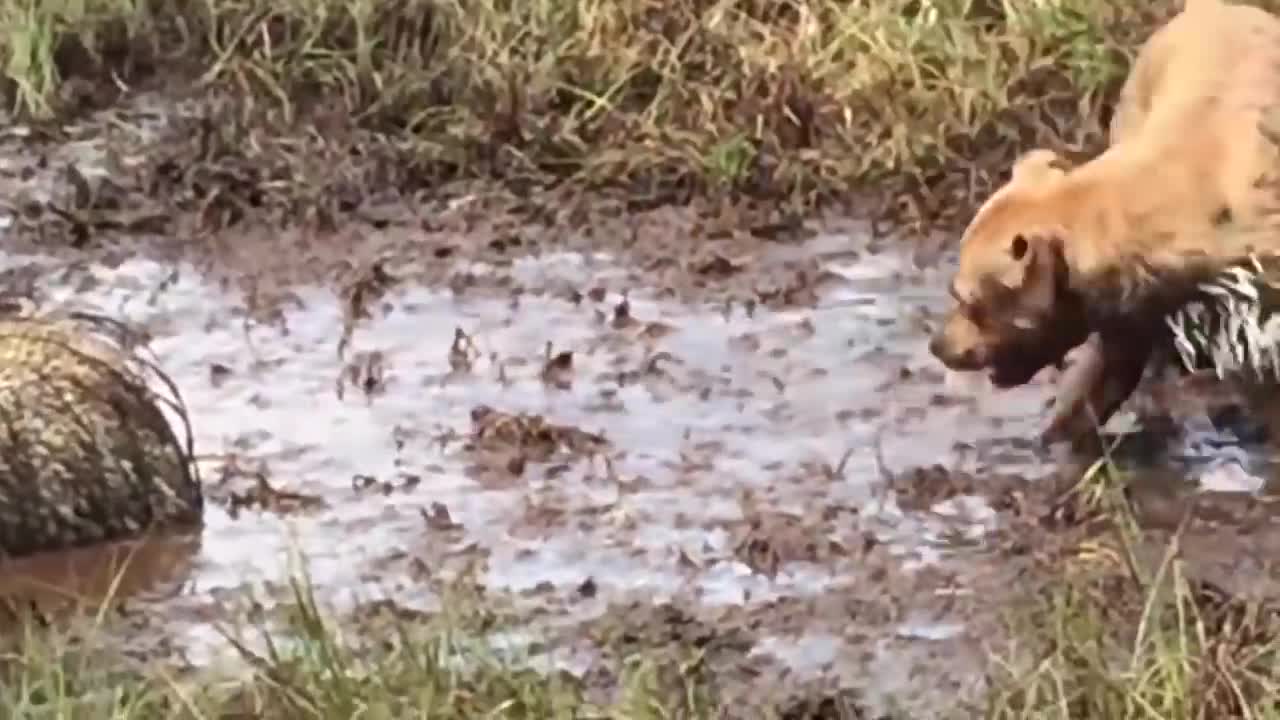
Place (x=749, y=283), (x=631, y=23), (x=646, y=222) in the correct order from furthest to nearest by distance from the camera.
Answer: (x=631, y=23) → (x=646, y=222) → (x=749, y=283)

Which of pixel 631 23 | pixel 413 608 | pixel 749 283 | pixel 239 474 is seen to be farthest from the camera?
pixel 631 23

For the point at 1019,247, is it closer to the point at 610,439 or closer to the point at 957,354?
the point at 957,354

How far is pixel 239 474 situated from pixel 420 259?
7.31 ft

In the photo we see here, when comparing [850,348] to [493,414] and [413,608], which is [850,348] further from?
[413,608]

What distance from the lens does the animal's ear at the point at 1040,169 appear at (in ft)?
21.4

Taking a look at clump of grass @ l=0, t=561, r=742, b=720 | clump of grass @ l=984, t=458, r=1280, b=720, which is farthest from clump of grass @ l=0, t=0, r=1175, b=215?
clump of grass @ l=0, t=561, r=742, b=720

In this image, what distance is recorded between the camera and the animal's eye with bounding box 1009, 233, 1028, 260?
249 inches

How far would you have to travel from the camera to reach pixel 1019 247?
6332 mm

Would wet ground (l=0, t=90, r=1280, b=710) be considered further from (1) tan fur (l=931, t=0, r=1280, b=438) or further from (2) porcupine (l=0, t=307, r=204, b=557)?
(1) tan fur (l=931, t=0, r=1280, b=438)

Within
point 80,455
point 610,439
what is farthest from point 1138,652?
point 80,455

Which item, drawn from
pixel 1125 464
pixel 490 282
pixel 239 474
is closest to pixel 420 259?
pixel 490 282

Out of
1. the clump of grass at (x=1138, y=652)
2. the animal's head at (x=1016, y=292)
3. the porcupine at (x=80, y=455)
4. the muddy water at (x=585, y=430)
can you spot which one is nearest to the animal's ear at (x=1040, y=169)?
the animal's head at (x=1016, y=292)

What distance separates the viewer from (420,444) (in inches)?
257

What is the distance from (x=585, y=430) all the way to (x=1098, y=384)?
1126mm
